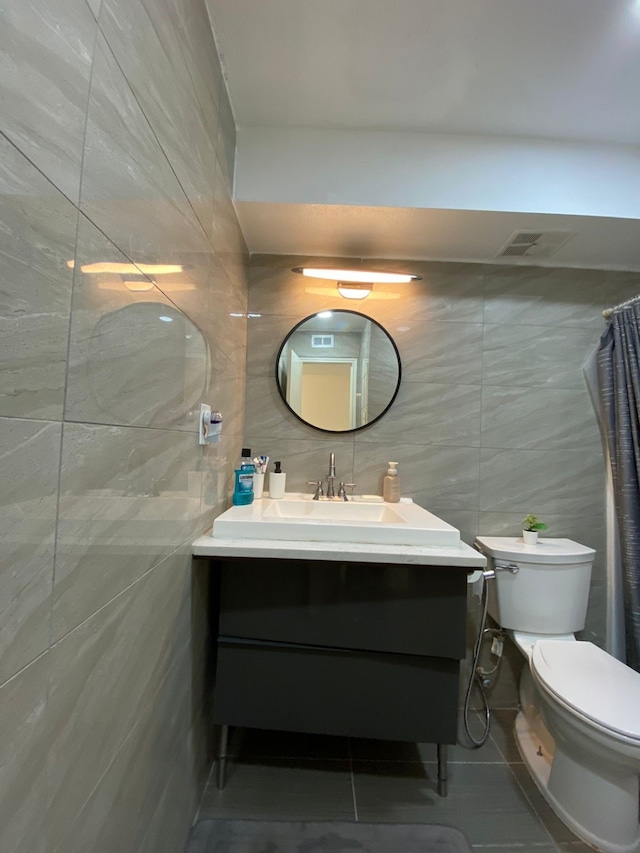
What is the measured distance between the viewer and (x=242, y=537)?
1.14 m

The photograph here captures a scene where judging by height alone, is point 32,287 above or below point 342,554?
above

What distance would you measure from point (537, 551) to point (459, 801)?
871mm

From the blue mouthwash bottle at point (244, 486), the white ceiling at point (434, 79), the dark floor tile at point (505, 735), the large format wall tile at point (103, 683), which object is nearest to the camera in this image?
the large format wall tile at point (103, 683)

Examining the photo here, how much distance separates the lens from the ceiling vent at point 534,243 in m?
1.54

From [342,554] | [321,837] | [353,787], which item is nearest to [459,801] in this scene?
[353,787]

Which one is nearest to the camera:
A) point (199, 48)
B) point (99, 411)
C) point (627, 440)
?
point (99, 411)

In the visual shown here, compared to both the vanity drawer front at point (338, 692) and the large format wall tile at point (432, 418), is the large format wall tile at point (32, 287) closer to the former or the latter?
the vanity drawer front at point (338, 692)

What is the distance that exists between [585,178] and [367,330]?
0.95m

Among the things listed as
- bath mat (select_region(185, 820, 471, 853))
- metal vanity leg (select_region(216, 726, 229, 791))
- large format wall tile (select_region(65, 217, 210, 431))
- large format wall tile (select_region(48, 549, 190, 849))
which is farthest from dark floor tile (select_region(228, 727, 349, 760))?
large format wall tile (select_region(65, 217, 210, 431))

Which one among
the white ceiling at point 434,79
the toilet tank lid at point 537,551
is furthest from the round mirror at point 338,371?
the toilet tank lid at point 537,551

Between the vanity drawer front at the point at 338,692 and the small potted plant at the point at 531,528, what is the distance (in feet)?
2.31

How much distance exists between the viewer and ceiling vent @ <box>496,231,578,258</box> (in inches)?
60.7

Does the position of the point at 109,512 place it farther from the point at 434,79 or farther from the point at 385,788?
the point at 434,79

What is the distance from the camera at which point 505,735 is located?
1.56m
